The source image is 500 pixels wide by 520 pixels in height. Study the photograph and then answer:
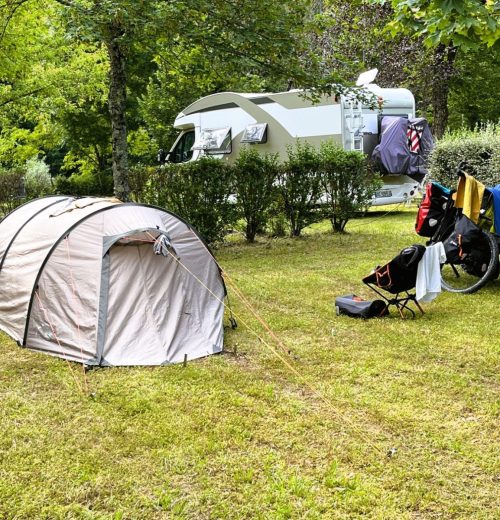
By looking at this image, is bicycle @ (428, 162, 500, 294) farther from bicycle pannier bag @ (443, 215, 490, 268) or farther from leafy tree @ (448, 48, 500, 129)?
leafy tree @ (448, 48, 500, 129)

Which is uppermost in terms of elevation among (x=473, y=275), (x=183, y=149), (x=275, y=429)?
(x=183, y=149)

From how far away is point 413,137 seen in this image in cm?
1192

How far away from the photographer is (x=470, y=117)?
2219cm

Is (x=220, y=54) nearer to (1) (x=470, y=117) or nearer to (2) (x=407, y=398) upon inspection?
A: (2) (x=407, y=398)

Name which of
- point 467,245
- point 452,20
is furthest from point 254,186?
point 452,20

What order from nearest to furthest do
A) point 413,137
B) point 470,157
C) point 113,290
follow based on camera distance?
point 113,290
point 470,157
point 413,137

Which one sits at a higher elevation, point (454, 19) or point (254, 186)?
point (454, 19)

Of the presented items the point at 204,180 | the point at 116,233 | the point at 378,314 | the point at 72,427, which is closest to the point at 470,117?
the point at 204,180

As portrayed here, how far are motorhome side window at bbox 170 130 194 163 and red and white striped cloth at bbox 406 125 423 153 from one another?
17.3 ft

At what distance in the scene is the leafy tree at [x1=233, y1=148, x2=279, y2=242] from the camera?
943 centimetres

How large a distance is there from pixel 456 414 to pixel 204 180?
20.6 feet

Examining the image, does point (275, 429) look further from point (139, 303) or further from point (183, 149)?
point (183, 149)

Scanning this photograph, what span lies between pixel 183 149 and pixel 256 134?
2.67 meters

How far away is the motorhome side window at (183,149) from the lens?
1423cm
